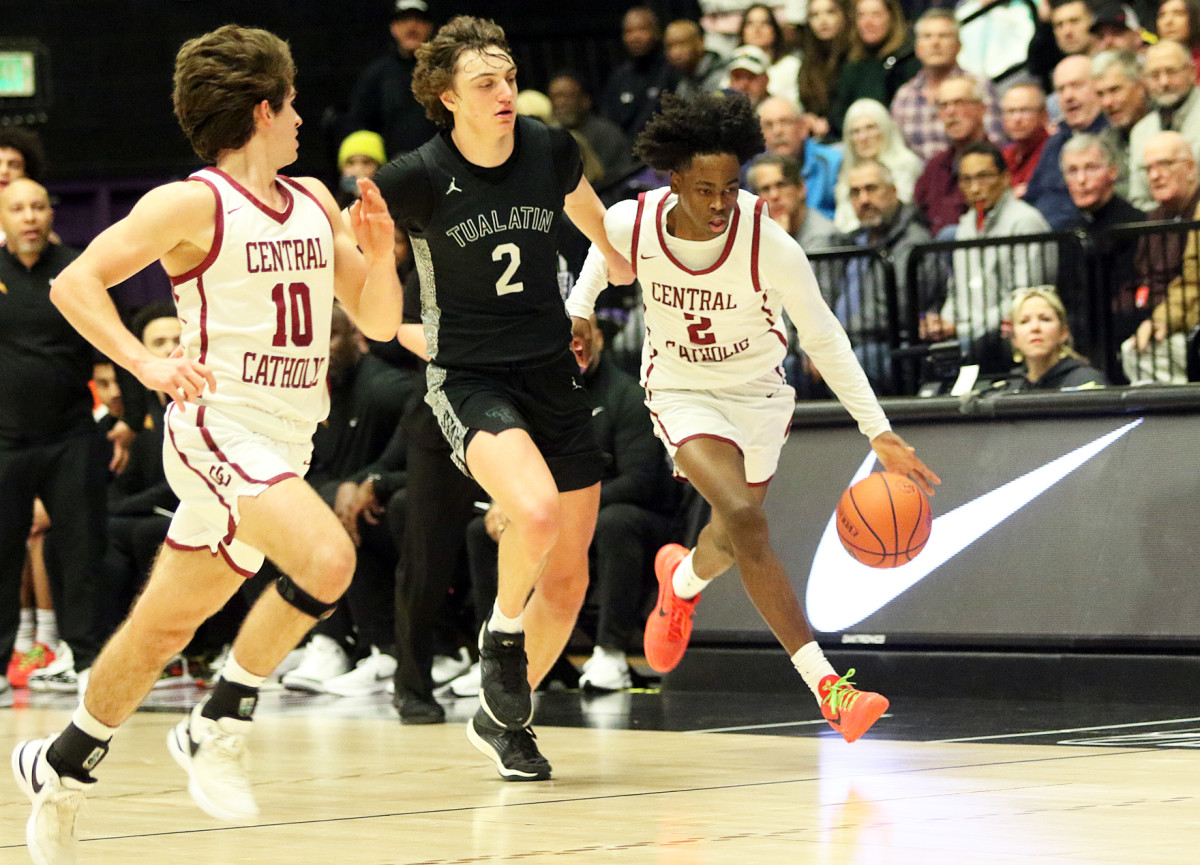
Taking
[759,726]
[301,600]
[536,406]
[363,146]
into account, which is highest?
[363,146]

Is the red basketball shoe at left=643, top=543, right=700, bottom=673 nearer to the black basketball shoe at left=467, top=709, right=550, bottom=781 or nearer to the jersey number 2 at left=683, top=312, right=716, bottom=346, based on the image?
the jersey number 2 at left=683, top=312, right=716, bottom=346

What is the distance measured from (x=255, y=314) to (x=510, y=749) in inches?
64.6

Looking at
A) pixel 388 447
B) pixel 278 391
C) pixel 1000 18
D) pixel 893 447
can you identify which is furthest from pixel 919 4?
pixel 278 391

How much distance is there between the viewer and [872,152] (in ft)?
33.4

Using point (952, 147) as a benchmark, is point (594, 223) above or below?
below

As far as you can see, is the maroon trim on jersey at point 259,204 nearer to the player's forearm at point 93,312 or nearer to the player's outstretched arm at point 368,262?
the player's outstretched arm at point 368,262

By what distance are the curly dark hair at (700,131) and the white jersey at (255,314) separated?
1626 mm

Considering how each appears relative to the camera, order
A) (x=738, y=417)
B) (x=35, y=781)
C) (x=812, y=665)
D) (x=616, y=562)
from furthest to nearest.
A: 1. (x=616, y=562)
2. (x=738, y=417)
3. (x=812, y=665)
4. (x=35, y=781)

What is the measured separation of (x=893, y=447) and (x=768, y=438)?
534mm

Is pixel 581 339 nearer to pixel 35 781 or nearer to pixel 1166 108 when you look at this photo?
pixel 35 781

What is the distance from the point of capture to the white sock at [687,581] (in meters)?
6.61

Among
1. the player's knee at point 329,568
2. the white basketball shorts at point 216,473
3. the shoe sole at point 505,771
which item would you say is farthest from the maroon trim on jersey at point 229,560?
the shoe sole at point 505,771

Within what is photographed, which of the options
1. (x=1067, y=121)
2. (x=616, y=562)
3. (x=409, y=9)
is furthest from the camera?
(x=409, y=9)

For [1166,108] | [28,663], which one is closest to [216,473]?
[28,663]
